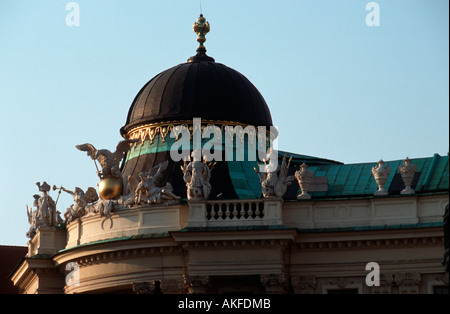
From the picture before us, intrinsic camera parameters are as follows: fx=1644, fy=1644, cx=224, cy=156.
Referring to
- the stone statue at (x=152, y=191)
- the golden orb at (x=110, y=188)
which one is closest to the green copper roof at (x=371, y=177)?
the stone statue at (x=152, y=191)

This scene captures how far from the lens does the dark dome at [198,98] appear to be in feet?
215

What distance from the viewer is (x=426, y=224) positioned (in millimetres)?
58625

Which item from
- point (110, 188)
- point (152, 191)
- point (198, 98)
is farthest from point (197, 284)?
point (198, 98)

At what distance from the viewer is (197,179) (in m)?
60.7

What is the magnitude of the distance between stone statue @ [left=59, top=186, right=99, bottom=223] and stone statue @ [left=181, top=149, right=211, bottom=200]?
5003 millimetres

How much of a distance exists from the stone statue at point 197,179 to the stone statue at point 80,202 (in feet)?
16.4

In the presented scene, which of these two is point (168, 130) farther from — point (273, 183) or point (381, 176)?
point (381, 176)

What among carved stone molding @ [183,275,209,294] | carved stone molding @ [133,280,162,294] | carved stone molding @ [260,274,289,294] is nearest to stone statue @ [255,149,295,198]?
carved stone molding @ [260,274,289,294]

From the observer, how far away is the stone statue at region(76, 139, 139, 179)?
63.4 metres

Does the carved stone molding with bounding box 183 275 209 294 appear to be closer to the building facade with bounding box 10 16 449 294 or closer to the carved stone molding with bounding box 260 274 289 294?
the building facade with bounding box 10 16 449 294

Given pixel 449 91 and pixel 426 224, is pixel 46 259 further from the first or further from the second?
pixel 449 91
